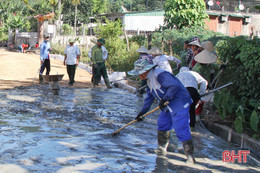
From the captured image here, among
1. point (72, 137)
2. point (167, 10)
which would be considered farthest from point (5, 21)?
point (72, 137)

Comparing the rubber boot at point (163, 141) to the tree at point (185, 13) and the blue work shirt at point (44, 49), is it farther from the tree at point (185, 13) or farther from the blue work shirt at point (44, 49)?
the tree at point (185, 13)

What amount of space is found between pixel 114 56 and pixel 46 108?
405 inches

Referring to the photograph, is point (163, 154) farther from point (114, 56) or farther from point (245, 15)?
point (245, 15)

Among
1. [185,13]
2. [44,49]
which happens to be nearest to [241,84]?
[44,49]

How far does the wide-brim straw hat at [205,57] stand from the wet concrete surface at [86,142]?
5.00 ft

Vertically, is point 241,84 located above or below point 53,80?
above

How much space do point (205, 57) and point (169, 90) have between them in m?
2.88

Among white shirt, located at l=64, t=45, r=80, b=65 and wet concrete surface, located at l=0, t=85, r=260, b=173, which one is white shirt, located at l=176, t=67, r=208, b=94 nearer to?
wet concrete surface, located at l=0, t=85, r=260, b=173

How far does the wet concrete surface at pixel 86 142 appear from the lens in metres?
5.36

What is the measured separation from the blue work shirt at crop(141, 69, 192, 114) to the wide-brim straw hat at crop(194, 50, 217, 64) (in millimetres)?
2486

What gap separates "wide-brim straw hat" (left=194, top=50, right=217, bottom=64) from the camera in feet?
25.6

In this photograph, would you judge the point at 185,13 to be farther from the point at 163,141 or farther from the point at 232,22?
the point at 232,22

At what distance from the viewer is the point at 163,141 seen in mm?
6051

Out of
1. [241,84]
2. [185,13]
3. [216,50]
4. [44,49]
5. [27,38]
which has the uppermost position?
[185,13]
